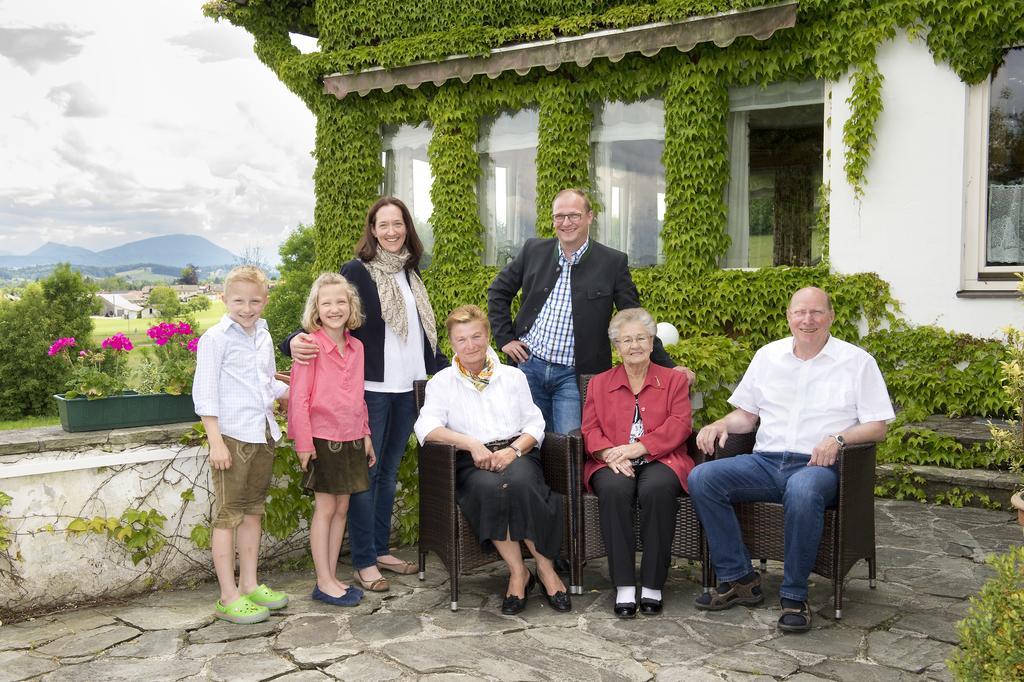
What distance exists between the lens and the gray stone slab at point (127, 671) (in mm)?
3225

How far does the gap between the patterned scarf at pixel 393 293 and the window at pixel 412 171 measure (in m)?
5.77

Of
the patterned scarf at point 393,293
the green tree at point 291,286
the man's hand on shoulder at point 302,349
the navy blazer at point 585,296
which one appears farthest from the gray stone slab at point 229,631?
the green tree at point 291,286

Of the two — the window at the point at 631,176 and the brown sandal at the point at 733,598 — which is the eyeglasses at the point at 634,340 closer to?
the brown sandal at the point at 733,598

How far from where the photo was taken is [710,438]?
408 centimetres

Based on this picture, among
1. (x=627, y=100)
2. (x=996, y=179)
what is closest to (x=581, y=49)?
(x=627, y=100)

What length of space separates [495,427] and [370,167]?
7.12 metres

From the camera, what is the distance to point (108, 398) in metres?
4.37

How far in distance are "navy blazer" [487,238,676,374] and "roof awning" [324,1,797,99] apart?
4.08 m

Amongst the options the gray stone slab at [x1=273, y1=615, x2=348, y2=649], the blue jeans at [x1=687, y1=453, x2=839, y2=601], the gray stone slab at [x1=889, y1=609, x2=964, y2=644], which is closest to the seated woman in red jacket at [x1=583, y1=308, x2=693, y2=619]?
the blue jeans at [x1=687, y1=453, x2=839, y2=601]

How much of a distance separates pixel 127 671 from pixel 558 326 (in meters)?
2.51

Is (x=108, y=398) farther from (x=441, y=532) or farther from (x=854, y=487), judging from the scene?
(x=854, y=487)

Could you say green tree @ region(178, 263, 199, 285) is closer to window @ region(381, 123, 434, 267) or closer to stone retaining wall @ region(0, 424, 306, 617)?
window @ region(381, 123, 434, 267)

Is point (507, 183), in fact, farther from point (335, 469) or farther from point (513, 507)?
point (513, 507)

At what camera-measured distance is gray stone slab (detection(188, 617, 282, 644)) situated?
363cm
